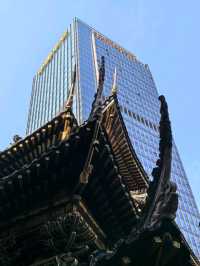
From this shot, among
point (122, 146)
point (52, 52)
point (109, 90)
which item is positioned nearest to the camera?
point (122, 146)

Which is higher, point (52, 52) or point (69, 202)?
point (52, 52)

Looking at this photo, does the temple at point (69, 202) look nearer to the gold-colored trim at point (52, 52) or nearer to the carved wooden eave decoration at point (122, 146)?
the carved wooden eave decoration at point (122, 146)

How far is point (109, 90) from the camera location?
105500 mm

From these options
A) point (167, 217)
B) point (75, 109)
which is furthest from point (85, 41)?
point (167, 217)

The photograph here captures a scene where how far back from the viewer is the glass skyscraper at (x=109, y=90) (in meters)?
101

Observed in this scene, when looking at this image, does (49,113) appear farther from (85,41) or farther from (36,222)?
→ (36,222)

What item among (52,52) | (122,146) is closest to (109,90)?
(52,52)

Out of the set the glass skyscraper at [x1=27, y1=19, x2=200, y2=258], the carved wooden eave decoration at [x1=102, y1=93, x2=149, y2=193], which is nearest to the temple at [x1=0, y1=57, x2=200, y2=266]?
the carved wooden eave decoration at [x1=102, y1=93, x2=149, y2=193]

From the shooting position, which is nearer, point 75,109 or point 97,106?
point 97,106

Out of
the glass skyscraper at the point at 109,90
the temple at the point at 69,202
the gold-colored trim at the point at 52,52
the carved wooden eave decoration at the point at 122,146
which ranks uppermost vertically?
the gold-colored trim at the point at 52,52

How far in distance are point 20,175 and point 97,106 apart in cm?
231

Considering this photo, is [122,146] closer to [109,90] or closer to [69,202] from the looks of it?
[69,202]

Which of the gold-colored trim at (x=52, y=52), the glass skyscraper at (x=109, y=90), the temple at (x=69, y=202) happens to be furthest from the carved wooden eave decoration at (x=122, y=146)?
the gold-colored trim at (x=52, y=52)

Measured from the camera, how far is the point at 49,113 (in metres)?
104
